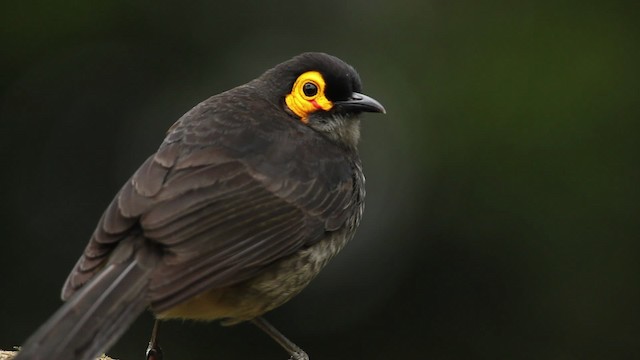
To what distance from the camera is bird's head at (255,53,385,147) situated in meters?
7.16

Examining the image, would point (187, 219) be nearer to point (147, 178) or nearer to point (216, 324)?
point (147, 178)

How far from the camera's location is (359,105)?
7180 mm

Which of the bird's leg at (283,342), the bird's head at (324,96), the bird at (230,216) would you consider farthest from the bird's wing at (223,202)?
the bird's leg at (283,342)

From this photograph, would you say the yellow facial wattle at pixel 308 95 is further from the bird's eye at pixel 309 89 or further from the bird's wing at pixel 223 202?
the bird's wing at pixel 223 202

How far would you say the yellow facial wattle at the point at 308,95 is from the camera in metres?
7.17

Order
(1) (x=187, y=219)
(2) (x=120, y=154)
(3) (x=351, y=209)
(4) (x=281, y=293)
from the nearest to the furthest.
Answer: (1) (x=187, y=219)
(4) (x=281, y=293)
(3) (x=351, y=209)
(2) (x=120, y=154)

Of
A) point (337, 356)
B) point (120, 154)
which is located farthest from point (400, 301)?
point (120, 154)

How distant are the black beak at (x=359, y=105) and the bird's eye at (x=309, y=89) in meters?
0.13

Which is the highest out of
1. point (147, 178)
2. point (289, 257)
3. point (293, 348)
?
point (147, 178)

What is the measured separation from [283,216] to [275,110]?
2.79 ft

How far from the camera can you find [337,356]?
9.67 meters

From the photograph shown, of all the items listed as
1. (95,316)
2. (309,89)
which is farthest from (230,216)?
(309,89)

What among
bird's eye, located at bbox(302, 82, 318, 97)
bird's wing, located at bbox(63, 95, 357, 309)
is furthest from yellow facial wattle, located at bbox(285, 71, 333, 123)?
bird's wing, located at bbox(63, 95, 357, 309)

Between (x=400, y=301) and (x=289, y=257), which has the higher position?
(x=289, y=257)
